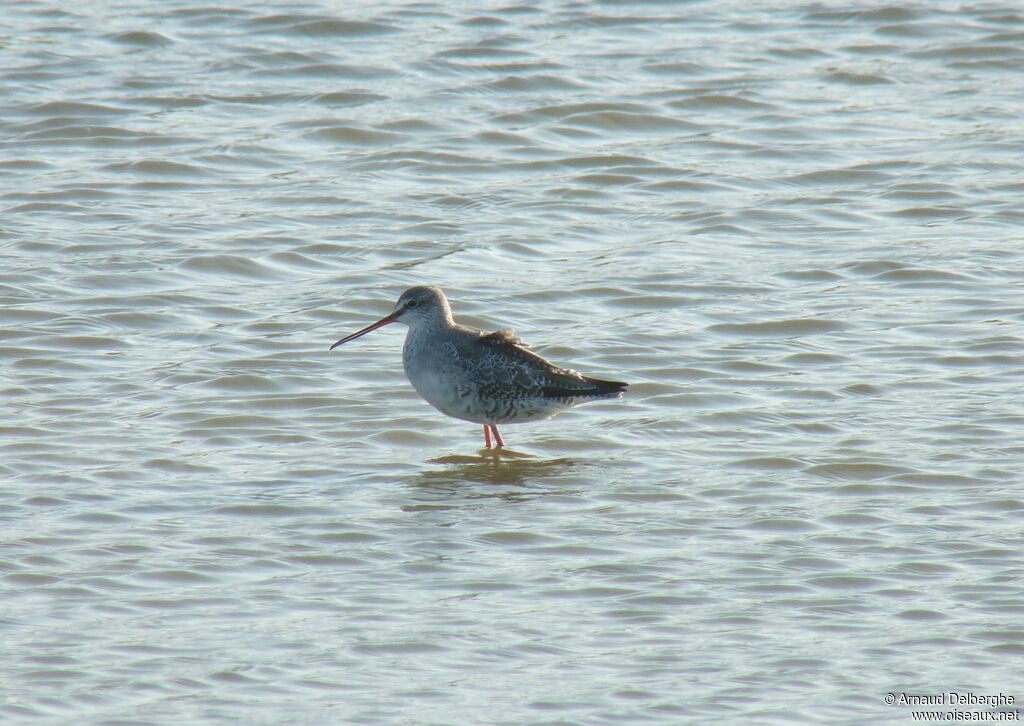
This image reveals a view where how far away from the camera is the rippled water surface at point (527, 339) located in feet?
22.6

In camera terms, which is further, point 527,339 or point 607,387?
point 527,339

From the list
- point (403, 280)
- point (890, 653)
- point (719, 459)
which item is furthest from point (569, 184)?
point (890, 653)

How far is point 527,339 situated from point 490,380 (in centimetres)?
166

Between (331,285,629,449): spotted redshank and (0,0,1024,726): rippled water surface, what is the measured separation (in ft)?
0.99

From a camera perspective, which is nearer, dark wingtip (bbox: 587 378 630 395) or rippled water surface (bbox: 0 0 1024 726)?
rippled water surface (bbox: 0 0 1024 726)

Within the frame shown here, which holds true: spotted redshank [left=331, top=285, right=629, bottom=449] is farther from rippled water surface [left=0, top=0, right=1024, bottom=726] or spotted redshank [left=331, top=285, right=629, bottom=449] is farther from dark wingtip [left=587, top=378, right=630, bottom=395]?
rippled water surface [left=0, top=0, right=1024, bottom=726]

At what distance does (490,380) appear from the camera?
977 cm

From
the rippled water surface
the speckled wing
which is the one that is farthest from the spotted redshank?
the rippled water surface

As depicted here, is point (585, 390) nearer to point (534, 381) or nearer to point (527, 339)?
point (534, 381)

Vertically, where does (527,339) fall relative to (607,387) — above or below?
below

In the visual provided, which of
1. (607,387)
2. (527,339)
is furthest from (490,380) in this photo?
(527,339)

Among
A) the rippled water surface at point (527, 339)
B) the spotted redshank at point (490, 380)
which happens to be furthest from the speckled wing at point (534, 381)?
the rippled water surface at point (527, 339)

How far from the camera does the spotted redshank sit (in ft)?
32.1

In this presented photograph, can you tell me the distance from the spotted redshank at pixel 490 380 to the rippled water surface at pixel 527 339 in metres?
0.30
